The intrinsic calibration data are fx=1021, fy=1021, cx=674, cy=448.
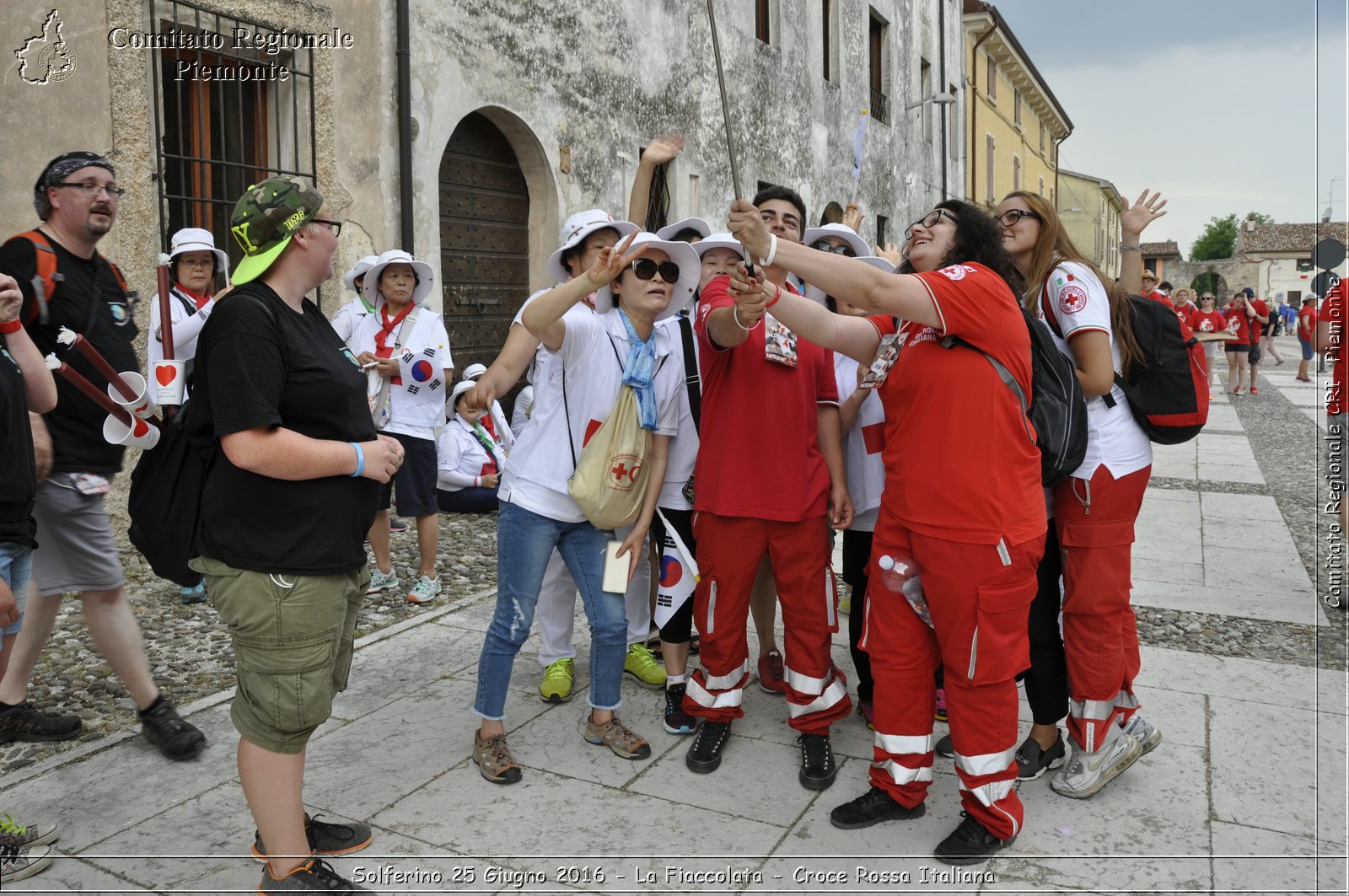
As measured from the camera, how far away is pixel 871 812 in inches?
124

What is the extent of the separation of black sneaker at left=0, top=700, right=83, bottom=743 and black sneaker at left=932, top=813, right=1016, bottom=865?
123 inches

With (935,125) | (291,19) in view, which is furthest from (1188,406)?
(935,125)

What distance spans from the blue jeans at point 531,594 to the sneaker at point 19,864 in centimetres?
132

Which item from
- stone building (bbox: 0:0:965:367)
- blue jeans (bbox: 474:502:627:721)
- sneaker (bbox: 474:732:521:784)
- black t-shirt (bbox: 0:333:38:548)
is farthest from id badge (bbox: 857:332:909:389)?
stone building (bbox: 0:0:965:367)

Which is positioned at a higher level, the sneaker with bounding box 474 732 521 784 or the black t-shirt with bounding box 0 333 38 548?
the black t-shirt with bounding box 0 333 38 548

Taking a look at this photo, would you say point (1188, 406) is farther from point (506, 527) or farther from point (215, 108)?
point (215, 108)

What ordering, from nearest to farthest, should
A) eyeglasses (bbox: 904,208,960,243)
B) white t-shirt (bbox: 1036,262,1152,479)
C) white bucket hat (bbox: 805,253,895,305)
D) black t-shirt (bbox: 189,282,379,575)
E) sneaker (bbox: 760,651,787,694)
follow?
black t-shirt (bbox: 189,282,379,575) < eyeglasses (bbox: 904,208,960,243) < white t-shirt (bbox: 1036,262,1152,479) < white bucket hat (bbox: 805,253,895,305) < sneaker (bbox: 760,651,787,694)

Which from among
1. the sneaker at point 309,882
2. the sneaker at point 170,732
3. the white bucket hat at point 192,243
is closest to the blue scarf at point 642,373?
the sneaker at point 309,882

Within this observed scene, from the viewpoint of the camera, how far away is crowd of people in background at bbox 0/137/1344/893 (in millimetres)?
2584

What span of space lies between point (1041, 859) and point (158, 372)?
3.62 m

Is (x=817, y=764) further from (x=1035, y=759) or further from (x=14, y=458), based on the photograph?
(x=14, y=458)

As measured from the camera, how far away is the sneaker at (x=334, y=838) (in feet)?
9.77

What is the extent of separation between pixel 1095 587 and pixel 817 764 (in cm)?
109

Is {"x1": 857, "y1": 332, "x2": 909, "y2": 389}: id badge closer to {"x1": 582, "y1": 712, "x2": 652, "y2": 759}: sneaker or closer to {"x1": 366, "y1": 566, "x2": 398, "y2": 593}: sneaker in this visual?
{"x1": 582, "y1": 712, "x2": 652, "y2": 759}: sneaker
